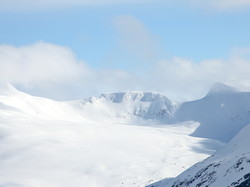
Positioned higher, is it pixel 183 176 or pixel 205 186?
pixel 183 176

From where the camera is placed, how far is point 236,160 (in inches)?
4786

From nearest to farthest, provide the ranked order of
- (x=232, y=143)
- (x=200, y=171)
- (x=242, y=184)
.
→ (x=242, y=184) → (x=200, y=171) → (x=232, y=143)

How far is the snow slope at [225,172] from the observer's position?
111875 millimetres

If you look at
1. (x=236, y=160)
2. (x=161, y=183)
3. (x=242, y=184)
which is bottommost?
(x=242, y=184)

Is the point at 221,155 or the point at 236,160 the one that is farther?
the point at 221,155

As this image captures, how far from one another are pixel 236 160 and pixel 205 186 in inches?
358

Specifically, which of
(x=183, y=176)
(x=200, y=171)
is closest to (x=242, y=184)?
(x=200, y=171)

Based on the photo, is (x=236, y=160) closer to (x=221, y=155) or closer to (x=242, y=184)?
(x=242, y=184)

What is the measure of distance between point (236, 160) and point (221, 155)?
2894 cm

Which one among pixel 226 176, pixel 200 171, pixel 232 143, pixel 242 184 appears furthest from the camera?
pixel 232 143

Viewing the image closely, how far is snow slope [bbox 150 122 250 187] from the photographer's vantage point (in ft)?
367

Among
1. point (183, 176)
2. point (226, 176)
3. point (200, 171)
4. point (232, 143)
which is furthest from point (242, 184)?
point (232, 143)

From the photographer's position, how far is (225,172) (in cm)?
11938

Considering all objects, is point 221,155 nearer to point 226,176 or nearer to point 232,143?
point 232,143
